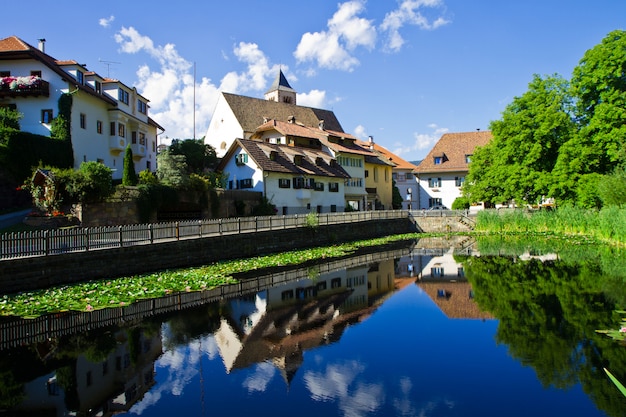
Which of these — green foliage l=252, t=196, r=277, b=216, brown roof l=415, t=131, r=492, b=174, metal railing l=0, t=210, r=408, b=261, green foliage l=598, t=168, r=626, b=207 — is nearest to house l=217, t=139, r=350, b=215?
green foliage l=252, t=196, r=277, b=216

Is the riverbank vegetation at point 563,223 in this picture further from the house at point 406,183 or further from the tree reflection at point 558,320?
the house at point 406,183

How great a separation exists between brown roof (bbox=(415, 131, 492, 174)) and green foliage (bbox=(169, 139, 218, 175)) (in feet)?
112

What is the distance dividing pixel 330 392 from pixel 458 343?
4.74 metres

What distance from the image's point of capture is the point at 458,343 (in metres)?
12.3

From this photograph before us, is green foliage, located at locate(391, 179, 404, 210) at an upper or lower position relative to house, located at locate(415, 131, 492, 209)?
lower

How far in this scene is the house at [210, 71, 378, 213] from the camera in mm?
50641

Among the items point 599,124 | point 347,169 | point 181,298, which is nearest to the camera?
point 181,298

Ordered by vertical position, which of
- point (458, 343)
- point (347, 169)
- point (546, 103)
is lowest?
point (458, 343)

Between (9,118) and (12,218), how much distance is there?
30.8 ft

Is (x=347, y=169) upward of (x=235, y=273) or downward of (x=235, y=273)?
upward

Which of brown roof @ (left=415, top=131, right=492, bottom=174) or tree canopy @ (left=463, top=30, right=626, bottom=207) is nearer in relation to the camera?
tree canopy @ (left=463, top=30, right=626, bottom=207)

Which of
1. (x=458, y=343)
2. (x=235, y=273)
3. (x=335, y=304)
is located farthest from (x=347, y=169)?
(x=458, y=343)

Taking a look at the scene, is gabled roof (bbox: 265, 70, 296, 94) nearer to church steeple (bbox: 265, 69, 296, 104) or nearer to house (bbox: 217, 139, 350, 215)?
church steeple (bbox: 265, 69, 296, 104)

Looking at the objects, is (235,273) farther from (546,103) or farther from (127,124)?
(546,103)
